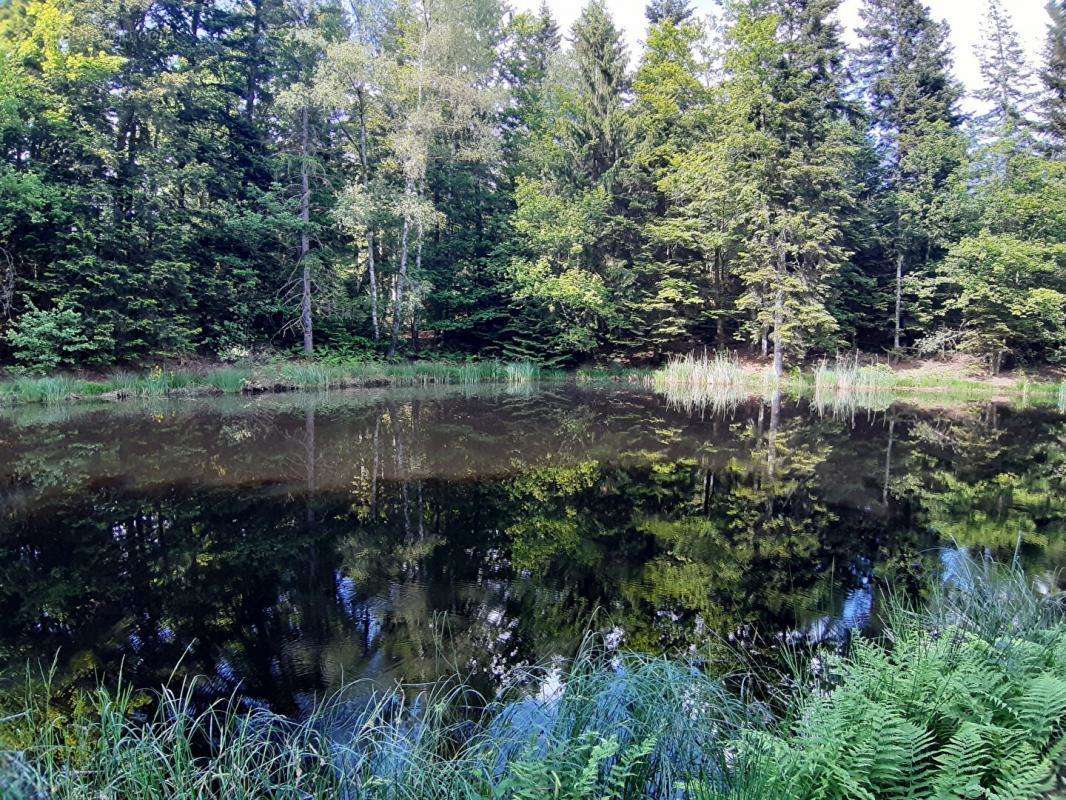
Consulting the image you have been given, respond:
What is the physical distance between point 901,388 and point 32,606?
78.9 feet

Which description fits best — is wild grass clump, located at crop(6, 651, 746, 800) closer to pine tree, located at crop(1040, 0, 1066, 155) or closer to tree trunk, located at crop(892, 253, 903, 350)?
tree trunk, located at crop(892, 253, 903, 350)

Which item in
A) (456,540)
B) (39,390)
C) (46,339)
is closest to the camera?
(456,540)

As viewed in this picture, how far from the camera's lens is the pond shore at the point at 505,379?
1452cm

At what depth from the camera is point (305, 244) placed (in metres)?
20.6

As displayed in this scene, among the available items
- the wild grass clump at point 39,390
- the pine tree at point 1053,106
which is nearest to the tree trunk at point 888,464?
the wild grass clump at point 39,390

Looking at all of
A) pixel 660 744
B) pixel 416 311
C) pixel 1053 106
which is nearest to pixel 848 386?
pixel 416 311

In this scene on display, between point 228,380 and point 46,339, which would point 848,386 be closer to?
point 228,380

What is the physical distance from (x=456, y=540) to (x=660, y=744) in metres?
3.17

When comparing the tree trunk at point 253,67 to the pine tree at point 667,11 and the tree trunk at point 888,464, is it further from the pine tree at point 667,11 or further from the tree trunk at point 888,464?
the tree trunk at point 888,464

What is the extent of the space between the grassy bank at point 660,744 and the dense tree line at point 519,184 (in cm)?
1694

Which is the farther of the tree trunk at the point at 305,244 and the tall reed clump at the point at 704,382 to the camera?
the tree trunk at the point at 305,244

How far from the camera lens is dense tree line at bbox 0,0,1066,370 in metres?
16.7

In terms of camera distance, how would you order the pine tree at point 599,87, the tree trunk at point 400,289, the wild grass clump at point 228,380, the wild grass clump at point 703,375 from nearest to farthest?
the wild grass clump at point 228,380 → the wild grass clump at point 703,375 → the tree trunk at point 400,289 → the pine tree at point 599,87

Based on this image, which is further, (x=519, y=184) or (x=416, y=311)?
(x=519, y=184)
